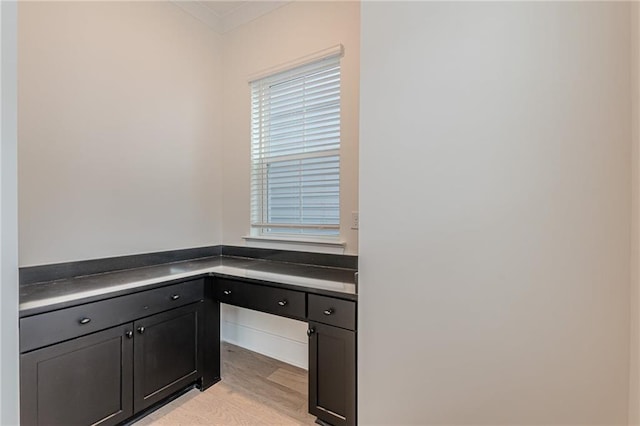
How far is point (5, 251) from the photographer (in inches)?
A: 22.3

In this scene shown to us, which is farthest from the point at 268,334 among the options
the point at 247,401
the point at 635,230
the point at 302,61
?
the point at 635,230

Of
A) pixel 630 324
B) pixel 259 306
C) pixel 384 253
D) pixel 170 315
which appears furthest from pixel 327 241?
pixel 630 324

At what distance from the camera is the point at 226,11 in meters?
2.70

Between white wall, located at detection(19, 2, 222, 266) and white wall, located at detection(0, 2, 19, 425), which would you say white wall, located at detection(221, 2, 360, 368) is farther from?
white wall, located at detection(0, 2, 19, 425)

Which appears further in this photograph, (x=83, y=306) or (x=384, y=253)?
(x=83, y=306)

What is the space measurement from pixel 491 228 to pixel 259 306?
1.50m

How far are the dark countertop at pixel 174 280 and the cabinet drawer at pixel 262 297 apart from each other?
0.15 feet

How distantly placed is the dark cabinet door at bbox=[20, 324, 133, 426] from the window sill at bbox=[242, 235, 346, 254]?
3.79ft

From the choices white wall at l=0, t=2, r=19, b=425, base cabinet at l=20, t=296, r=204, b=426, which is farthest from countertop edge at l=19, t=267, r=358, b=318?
white wall at l=0, t=2, r=19, b=425

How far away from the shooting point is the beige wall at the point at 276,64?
2.14 m

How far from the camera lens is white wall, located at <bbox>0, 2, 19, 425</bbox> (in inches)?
22.2

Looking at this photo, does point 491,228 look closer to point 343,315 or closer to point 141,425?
point 343,315

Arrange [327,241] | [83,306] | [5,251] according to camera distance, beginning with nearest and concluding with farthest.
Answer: [5,251]
[83,306]
[327,241]

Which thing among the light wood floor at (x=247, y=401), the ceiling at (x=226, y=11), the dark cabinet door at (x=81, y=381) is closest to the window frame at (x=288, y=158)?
the ceiling at (x=226, y=11)
